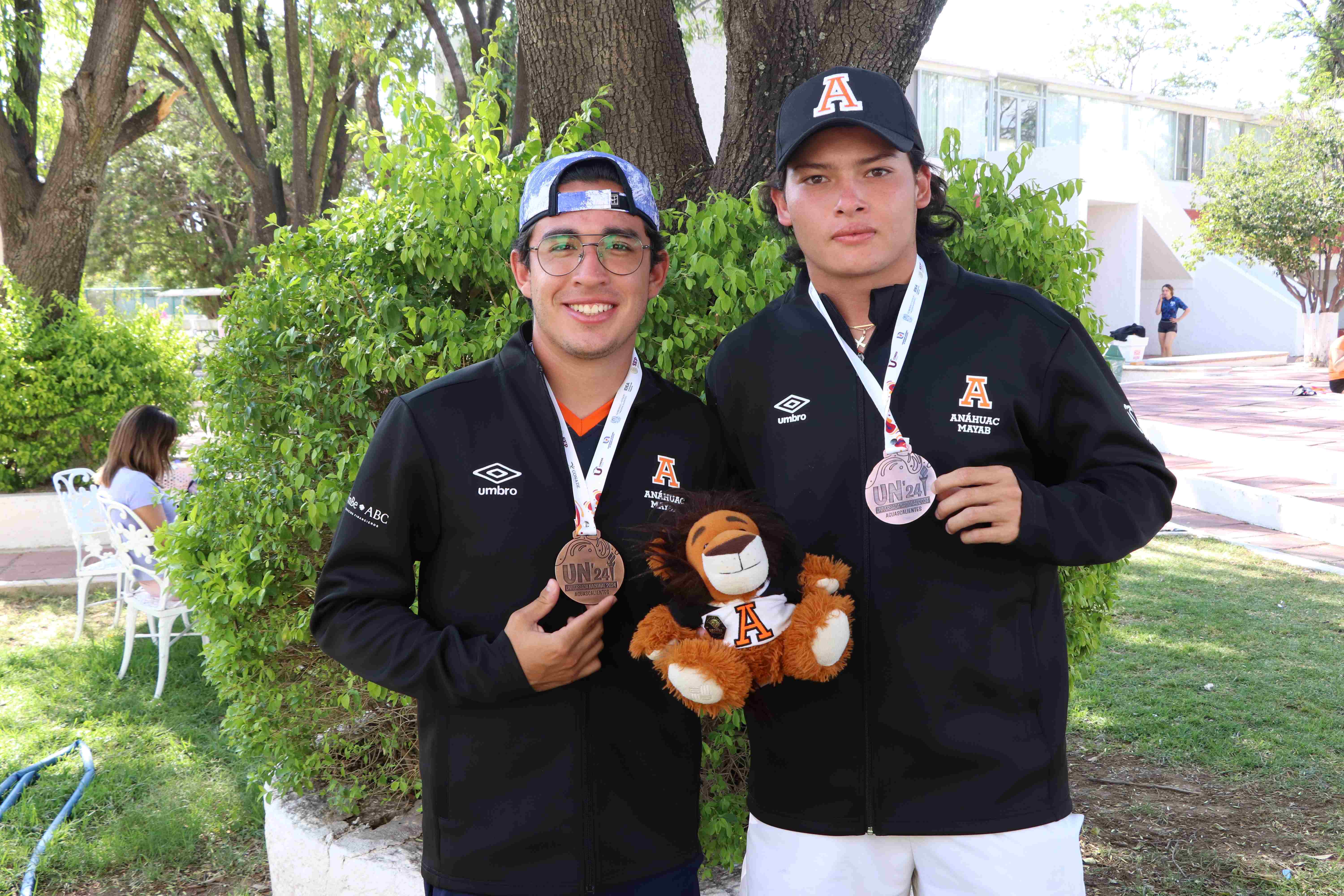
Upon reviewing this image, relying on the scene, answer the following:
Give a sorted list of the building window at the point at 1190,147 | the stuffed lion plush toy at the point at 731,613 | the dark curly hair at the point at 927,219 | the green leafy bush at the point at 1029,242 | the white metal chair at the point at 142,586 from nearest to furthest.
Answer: the stuffed lion plush toy at the point at 731,613 → the dark curly hair at the point at 927,219 → the green leafy bush at the point at 1029,242 → the white metal chair at the point at 142,586 → the building window at the point at 1190,147

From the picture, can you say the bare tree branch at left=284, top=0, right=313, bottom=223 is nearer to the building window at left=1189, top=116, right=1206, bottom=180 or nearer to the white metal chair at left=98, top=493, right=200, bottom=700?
the white metal chair at left=98, top=493, right=200, bottom=700

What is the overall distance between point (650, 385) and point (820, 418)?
379 mm

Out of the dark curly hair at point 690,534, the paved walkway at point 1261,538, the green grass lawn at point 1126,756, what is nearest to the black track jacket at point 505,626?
the dark curly hair at point 690,534

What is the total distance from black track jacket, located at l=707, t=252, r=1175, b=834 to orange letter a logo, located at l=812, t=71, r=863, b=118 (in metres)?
0.42

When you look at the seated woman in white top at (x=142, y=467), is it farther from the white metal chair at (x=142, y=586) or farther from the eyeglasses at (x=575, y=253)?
the eyeglasses at (x=575, y=253)

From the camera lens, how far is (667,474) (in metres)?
2.17

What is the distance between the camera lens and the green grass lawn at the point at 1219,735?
4184mm

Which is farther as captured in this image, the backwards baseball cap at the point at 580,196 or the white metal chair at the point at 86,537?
the white metal chair at the point at 86,537

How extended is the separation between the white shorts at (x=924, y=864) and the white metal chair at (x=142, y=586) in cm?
516

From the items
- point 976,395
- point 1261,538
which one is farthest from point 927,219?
point 1261,538

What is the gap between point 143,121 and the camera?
38.0 ft

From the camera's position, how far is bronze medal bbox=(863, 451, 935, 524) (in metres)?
2.02

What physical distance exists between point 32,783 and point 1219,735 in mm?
6230

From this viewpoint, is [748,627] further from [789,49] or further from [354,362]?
[789,49]
